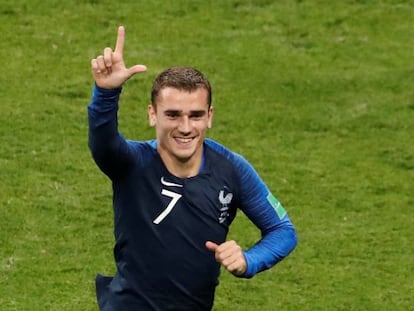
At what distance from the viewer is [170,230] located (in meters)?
5.71

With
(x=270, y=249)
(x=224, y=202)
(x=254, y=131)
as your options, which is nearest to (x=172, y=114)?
(x=224, y=202)

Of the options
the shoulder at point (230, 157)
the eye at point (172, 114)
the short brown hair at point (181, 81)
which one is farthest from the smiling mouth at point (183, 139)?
the shoulder at point (230, 157)

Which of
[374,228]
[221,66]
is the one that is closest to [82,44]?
[221,66]

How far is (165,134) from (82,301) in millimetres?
3609

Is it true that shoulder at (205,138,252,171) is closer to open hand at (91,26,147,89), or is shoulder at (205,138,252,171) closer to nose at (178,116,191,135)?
nose at (178,116,191,135)

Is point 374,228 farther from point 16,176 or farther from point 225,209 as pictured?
point 225,209

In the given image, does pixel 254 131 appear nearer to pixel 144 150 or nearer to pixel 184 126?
pixel 144 150

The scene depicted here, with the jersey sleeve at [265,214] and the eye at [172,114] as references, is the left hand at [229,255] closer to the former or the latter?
the jersey sleeve at [265,214]

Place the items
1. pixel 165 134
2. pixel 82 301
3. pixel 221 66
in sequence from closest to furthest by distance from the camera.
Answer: pixel 165 134 < pixel 82 301 < pixel 221 66

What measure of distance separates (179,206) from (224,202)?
0.23 m

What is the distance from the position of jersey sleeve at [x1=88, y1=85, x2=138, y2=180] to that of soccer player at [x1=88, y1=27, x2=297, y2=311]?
17mm

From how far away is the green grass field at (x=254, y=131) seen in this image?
9375mm

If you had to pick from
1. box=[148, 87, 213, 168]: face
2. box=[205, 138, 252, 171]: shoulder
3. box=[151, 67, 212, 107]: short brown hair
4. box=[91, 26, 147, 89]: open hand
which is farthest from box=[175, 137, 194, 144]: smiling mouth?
box=[91, 26, 147, 89]: open hand

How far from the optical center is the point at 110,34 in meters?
14.7
